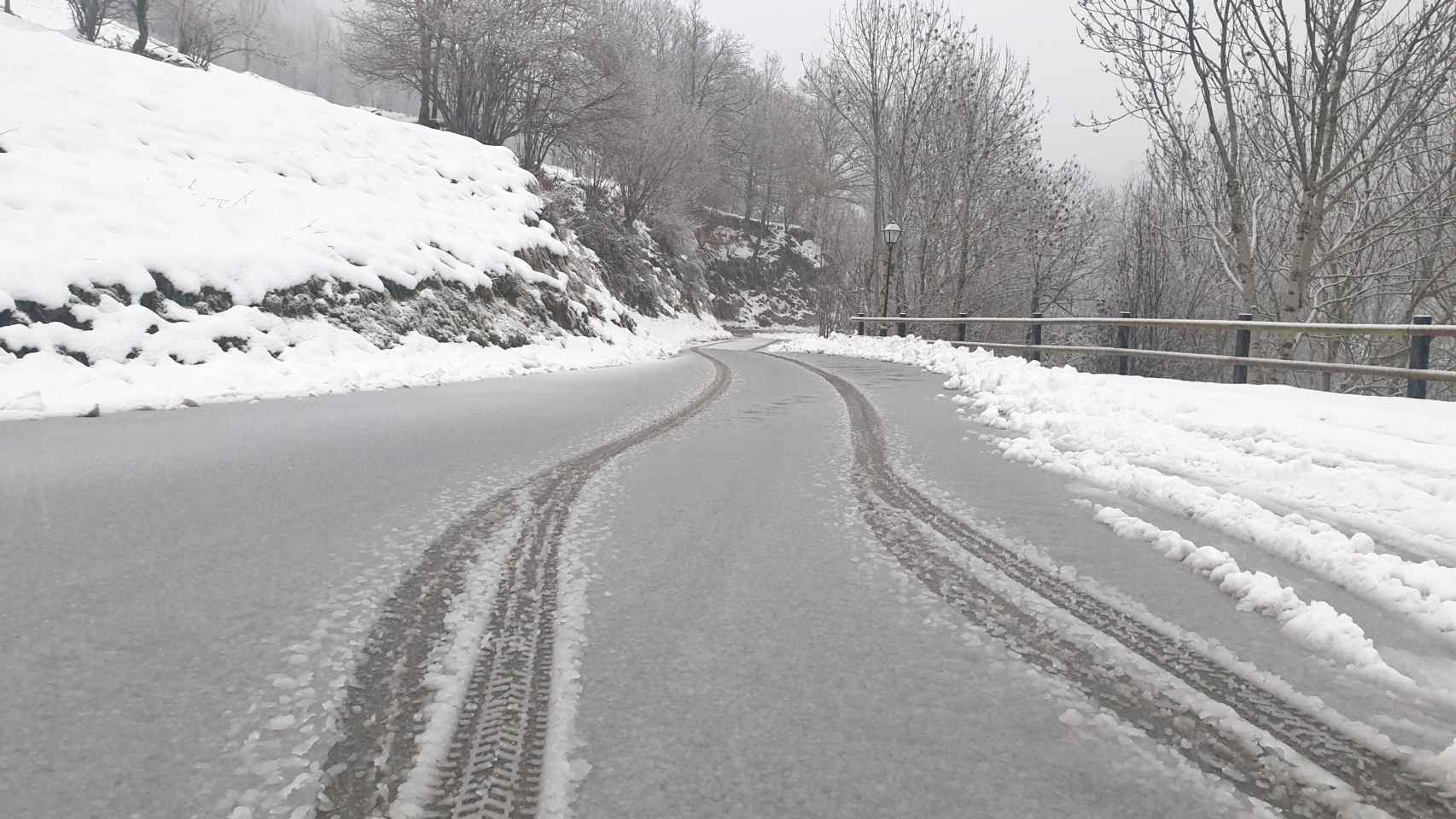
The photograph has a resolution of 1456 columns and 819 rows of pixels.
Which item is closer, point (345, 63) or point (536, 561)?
point (536, 561)

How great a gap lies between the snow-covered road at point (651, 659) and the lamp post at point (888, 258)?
19481mm

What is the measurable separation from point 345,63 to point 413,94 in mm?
3561

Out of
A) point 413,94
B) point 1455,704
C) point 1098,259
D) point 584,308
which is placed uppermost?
point 413,94

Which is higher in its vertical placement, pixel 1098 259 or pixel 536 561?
pixel 1098 259

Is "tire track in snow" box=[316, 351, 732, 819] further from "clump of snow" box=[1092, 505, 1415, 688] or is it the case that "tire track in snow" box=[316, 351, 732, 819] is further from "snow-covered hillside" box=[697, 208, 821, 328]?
"snow-covered hillside" box=[697, 208, 821, 328]

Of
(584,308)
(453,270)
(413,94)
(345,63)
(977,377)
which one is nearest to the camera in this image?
(977,377)

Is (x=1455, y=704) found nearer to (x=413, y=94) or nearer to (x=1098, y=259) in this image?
(x=1098, y=259)

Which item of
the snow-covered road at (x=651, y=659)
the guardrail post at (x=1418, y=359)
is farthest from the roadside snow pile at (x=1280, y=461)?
the guardrail post at (x=1418, y=359)

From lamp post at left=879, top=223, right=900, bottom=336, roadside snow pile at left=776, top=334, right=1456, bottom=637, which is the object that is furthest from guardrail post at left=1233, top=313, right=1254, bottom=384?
lamp post at left=879, top=223, right=900, bottom=336

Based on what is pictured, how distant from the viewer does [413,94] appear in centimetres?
3350

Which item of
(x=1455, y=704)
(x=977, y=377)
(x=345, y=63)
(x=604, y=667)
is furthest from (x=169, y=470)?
(x=345, y=63)

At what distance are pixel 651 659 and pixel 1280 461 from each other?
5.04 meters

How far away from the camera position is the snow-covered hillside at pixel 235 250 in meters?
7.51

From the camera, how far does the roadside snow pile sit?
3184 millimetres
